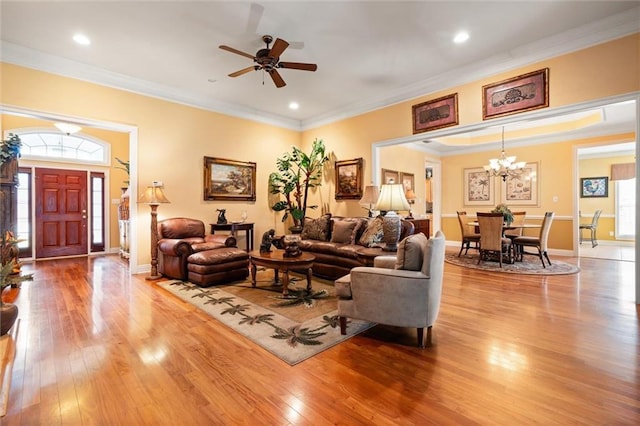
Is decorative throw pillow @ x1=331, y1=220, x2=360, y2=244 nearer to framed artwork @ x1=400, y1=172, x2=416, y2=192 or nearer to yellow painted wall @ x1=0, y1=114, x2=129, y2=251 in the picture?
framed artwork @ x1=400, y1=172, x2=416, y2=192

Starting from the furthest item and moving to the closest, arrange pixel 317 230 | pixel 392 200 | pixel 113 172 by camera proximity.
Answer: pixel 113 172
pixel 317 230
pixel 392 200

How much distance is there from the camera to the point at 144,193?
4.82 m

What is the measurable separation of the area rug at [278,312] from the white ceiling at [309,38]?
132 inches

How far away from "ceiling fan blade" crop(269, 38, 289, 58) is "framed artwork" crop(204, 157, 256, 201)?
120 inches

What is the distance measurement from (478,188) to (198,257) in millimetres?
7708

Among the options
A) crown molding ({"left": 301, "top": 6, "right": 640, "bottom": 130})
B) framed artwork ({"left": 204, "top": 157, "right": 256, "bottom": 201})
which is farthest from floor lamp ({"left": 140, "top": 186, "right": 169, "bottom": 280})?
crown molding ({"left": 301, "top": 6, "right": 640, "bottom": 130})

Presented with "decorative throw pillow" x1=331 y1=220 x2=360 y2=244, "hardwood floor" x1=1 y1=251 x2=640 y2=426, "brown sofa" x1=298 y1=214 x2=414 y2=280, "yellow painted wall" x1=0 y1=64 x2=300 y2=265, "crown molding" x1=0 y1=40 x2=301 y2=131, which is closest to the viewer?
"hardwood floor" x1=1 y1=251 x2=640 y2=426

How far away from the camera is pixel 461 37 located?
369 centimetres

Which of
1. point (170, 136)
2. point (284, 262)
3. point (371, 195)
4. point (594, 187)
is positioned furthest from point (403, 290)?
point (594, 187)

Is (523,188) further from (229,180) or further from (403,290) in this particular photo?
(229,180)

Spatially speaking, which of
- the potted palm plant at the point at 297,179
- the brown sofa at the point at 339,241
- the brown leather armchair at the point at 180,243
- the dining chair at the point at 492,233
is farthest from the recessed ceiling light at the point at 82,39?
the dining chair at the point at 492,233

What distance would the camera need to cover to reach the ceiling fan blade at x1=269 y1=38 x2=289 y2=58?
3.16 metres

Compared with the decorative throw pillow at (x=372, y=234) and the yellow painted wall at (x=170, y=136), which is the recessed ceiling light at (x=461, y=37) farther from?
the yellow painted wall at (x=170, y=136)

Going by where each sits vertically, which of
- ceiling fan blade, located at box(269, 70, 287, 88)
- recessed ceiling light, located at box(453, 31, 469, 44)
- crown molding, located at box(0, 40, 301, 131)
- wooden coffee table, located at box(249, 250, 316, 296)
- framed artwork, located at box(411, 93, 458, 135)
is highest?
recessed ceiling light, located at box(453, 31, 469, 44)
